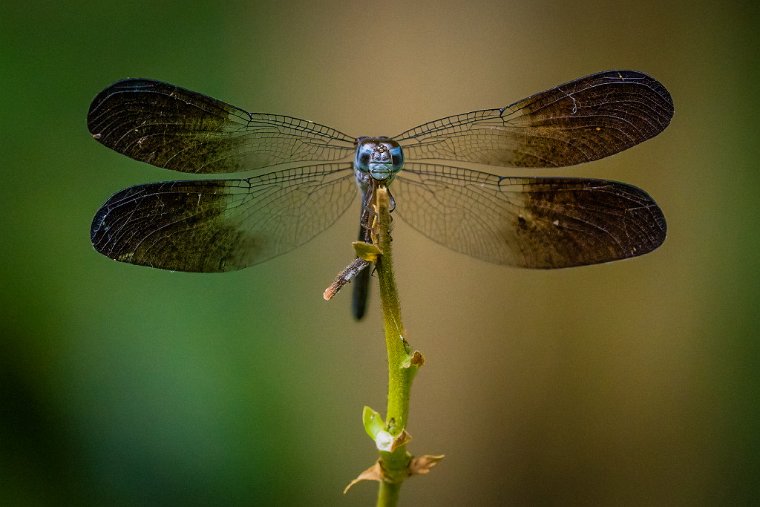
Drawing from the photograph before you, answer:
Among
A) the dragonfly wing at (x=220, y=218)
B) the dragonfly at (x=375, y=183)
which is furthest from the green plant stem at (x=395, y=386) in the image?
the dragonfly wing at (x=220, y=218)

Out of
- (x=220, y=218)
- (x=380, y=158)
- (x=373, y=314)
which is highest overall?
(x=380, y=158)

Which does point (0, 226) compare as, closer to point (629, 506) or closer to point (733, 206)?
point (629, 506)

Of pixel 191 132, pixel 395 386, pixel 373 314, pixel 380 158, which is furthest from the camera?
pixel 373 314

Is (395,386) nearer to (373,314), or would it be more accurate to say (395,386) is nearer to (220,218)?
(220,218)

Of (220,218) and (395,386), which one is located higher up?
(220,218)

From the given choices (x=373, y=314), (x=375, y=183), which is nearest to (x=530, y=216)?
(x=375, y=183)

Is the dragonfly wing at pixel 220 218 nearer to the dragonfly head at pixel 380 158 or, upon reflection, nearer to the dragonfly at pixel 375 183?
the dragonfly at pixel 375 183

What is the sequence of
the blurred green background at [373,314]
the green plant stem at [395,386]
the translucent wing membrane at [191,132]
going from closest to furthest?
the green plant stem at [395,386]
the translucent wing membrane at [191,132]
the blurred green background at [373,314]
